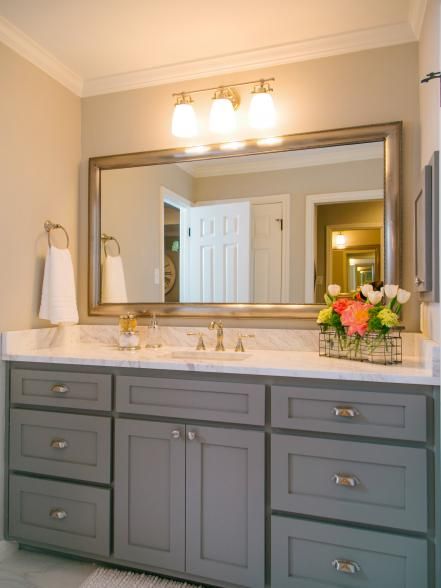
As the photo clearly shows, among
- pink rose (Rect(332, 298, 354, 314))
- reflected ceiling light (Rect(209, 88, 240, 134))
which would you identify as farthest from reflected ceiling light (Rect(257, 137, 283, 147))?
pink rose (Rect(332, 298, 354, 314))

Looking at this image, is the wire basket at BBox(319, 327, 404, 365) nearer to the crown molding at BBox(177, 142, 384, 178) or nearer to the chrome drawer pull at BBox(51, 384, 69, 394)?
the crown molding at BBox(177, 142, 384, 178)

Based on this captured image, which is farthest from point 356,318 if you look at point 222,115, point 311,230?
point 222,115

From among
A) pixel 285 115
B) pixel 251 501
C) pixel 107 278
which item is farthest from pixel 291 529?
pixel 285 115

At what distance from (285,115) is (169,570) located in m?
2.11

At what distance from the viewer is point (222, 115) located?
7.38ft

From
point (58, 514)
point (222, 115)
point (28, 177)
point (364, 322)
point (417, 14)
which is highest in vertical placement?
point (417, 14)

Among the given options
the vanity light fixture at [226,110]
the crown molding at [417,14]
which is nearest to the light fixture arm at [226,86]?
the vanity light fixture at [226,110]

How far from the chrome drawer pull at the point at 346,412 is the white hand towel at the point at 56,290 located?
4.66 feet

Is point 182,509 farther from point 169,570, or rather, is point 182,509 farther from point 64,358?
point 64,358

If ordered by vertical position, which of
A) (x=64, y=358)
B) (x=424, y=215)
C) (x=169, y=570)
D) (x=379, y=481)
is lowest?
(x=169, y=570)

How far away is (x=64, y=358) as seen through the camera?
1.93 meters

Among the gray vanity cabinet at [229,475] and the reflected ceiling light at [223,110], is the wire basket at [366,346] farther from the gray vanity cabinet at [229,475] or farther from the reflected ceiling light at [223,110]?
the reflected ceiling light at [223,110]

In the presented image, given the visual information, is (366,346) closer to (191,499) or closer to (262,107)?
(191,499)

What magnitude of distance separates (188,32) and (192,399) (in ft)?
5.47
